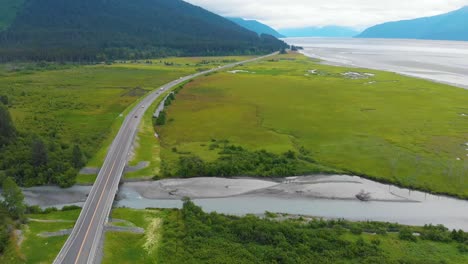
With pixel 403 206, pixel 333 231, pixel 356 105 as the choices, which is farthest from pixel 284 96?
pixel 333 231

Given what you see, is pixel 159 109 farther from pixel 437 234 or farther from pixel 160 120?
pixel 437 234

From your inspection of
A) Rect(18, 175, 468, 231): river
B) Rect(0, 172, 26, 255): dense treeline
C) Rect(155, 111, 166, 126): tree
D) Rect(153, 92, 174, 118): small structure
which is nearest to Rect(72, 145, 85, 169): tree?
Rect(18, 175, 468, 231): river

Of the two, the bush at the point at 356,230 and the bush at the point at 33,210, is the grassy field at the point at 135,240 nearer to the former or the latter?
the bush at the point at 33,210

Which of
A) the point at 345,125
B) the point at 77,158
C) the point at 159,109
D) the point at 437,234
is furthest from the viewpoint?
the point at 159,109

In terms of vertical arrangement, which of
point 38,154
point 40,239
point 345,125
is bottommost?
point 40,239

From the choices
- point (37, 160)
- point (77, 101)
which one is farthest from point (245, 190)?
point (77, 101)

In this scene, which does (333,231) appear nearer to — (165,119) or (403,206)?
(403,206)
